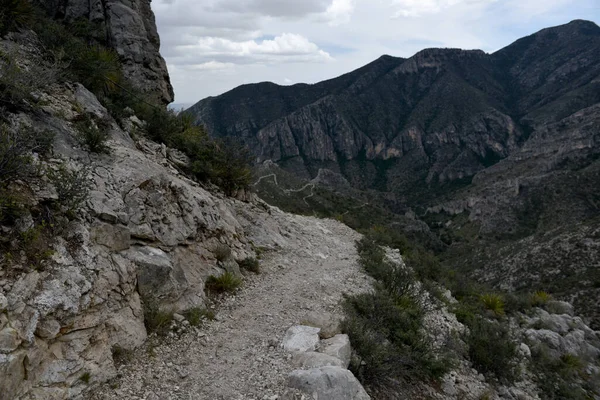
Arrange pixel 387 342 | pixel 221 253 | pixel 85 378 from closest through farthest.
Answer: pixel 85 378 → pixel 387 342 → pixel 221 253

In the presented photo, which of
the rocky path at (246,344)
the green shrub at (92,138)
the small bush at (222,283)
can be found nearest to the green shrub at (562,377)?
the rocky path at (246,344)

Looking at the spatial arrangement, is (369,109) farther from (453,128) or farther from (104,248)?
(104,248)

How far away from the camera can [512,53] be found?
183 meters

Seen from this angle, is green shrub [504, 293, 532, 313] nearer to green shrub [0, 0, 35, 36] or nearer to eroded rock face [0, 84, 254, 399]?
eroded rock face [0, 84, 254, 399]

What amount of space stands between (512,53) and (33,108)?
217786 mm

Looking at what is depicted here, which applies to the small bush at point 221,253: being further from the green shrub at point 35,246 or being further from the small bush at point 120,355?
the green shrub at point 35,246

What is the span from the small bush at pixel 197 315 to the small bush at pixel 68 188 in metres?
2.32

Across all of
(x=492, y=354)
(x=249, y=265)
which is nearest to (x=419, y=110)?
(x=492, y=354)

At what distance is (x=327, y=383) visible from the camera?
185 inches

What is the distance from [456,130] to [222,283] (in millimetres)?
139285

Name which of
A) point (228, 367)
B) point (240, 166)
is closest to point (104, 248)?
point (228, 367)

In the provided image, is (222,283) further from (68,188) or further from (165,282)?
(68,188)

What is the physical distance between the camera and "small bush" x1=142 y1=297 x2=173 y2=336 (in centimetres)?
551

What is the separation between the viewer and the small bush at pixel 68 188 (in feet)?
17.3
